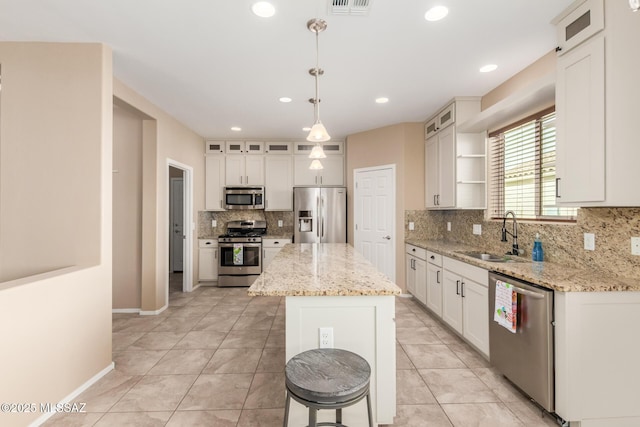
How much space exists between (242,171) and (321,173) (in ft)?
4.80

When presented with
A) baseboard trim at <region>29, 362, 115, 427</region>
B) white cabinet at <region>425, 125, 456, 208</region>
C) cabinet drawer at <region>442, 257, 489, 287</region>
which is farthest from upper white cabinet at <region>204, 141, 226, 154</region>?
cabinet drawer at <region>442, 257, 489, 287</region>

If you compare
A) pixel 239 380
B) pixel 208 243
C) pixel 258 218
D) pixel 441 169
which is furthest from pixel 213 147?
pixel 239 380

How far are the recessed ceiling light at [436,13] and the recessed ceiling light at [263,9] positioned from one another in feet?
3.46

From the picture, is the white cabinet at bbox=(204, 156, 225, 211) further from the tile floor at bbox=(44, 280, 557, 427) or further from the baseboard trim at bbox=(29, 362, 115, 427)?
the baseboard trim at bbox=(29, 362, 115, 427)

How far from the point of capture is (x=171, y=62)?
2.64 meters

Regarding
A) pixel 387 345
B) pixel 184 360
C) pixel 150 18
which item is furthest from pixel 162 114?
pixel 387 345

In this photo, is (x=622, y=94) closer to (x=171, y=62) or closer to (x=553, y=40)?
(x=553, y=40)

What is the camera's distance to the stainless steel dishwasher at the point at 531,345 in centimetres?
179

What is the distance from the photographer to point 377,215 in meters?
4.69

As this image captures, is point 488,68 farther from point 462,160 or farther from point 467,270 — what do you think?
point 467,270

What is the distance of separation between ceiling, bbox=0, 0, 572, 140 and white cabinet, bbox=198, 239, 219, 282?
7.91ft

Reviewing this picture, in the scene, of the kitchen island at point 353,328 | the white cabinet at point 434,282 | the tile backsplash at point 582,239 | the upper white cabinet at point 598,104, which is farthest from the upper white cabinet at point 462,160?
the kitchen island at point 353,328

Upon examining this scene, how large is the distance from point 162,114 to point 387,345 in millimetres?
3938

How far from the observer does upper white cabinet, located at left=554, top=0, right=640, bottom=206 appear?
1.62 m
